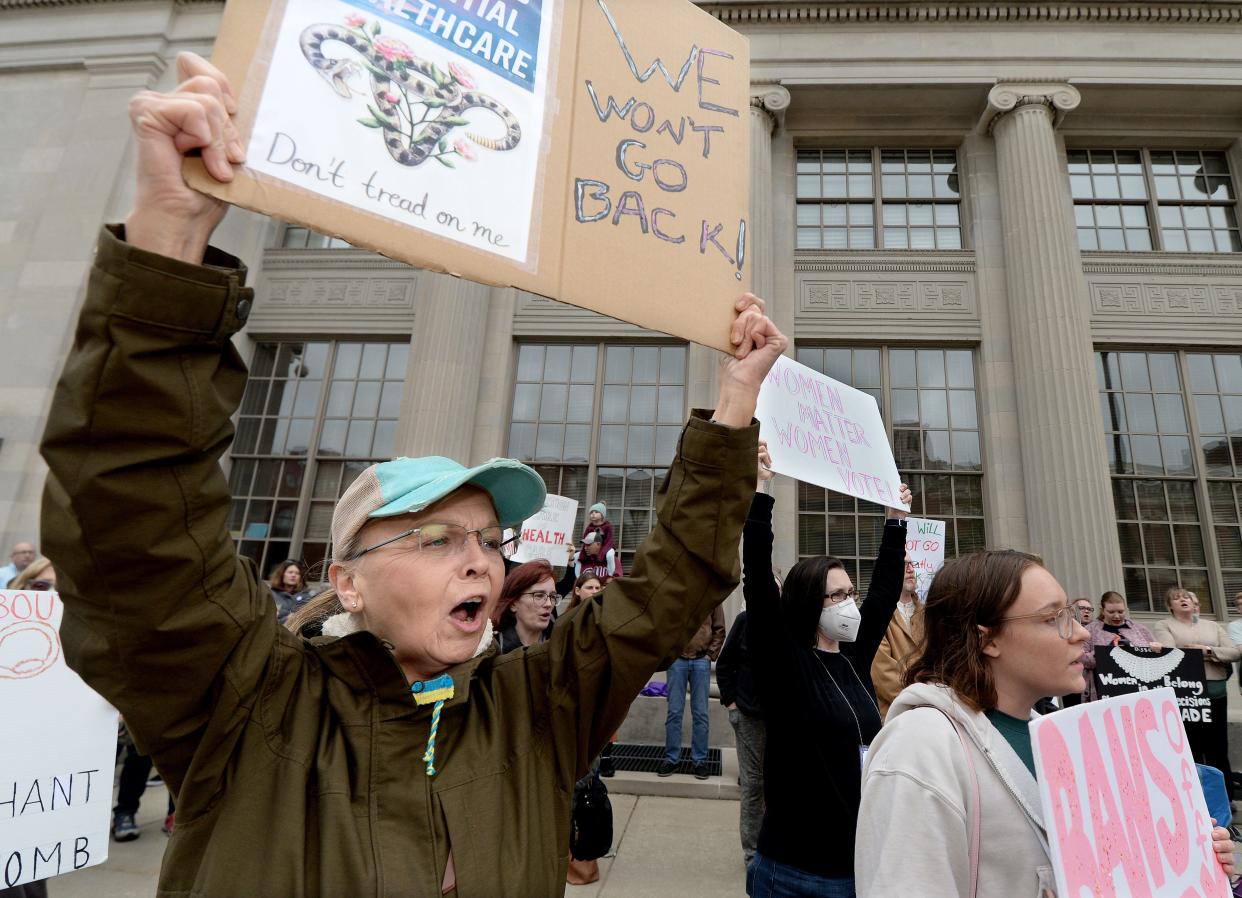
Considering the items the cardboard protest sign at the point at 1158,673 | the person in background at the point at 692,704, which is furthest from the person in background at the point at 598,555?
the cardboard protest sign at the point at 1158,673

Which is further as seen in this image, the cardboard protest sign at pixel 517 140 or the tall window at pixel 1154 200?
the tall window at pixel 1154 200

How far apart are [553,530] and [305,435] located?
5893 mm

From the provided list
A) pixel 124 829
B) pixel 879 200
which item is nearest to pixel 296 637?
pixel 124 829

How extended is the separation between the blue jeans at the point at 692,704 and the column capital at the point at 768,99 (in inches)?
374

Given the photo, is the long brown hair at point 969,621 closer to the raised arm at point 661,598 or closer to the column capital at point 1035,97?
the raised arm at point 661,598

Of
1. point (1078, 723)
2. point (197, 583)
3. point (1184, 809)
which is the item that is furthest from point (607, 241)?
point (1184, 809)

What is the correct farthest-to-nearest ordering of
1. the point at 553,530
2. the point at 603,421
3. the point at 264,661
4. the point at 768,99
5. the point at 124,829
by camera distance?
the point at 768,99 < the point at 603,421 < the point at 553,530 < the point at 124,829 < the point at 264,661

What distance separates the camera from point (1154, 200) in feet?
40.0

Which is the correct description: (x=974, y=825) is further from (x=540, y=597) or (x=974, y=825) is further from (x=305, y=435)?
(x=305, y=435)

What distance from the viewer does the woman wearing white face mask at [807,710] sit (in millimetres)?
2545

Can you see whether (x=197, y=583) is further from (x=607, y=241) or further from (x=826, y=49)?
(x=826, y=49)

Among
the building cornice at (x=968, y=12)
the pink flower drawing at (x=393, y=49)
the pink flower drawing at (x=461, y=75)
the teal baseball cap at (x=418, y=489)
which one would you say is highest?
the building cornice at (x=968, y=12)

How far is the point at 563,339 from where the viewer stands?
473 inches

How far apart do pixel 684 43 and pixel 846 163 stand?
12537mm
